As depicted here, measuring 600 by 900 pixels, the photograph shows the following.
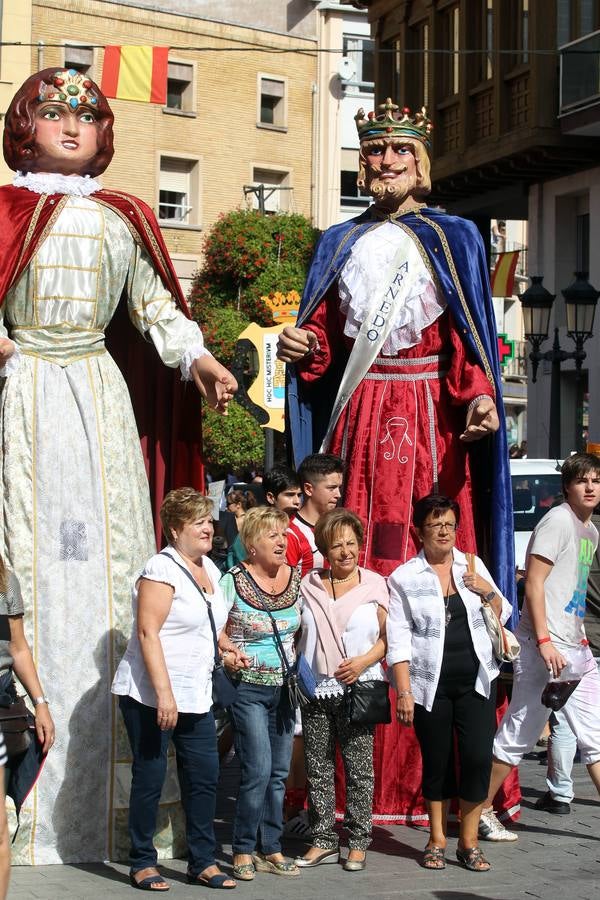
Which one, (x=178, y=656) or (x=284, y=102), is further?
(x=284, y=102)

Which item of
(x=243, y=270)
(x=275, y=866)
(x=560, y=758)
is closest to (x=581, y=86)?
(x=243, y=270)

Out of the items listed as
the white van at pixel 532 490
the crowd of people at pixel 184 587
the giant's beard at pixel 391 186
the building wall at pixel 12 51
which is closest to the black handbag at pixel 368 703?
the crowd of people at pixel 184 587

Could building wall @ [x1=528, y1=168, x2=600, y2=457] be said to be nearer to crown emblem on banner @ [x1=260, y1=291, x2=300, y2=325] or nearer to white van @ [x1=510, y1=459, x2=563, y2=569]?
crown emblem on banner @ [x1=260, y1=291, x2=300, y2=325]

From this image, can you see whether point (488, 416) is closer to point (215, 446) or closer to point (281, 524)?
point (281, 524)

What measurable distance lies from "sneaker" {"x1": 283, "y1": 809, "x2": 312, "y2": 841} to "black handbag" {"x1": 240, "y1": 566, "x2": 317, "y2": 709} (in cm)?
80

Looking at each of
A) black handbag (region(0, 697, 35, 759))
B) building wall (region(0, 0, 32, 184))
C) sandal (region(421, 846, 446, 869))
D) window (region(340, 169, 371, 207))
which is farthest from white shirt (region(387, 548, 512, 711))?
window (region(340, 169, 371, 207))

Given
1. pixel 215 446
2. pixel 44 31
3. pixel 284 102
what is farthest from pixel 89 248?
pixel 284 102

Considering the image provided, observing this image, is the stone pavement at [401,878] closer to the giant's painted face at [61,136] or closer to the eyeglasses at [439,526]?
the eyeglasses at [439,526]

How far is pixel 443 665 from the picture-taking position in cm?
646

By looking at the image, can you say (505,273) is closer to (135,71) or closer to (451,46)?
(451,46)

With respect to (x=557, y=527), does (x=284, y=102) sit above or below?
above

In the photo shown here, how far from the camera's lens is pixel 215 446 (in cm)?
3425

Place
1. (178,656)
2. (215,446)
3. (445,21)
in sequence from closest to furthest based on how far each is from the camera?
(178,656)
(445,21)
(215,446)

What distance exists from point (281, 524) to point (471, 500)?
1.18m
